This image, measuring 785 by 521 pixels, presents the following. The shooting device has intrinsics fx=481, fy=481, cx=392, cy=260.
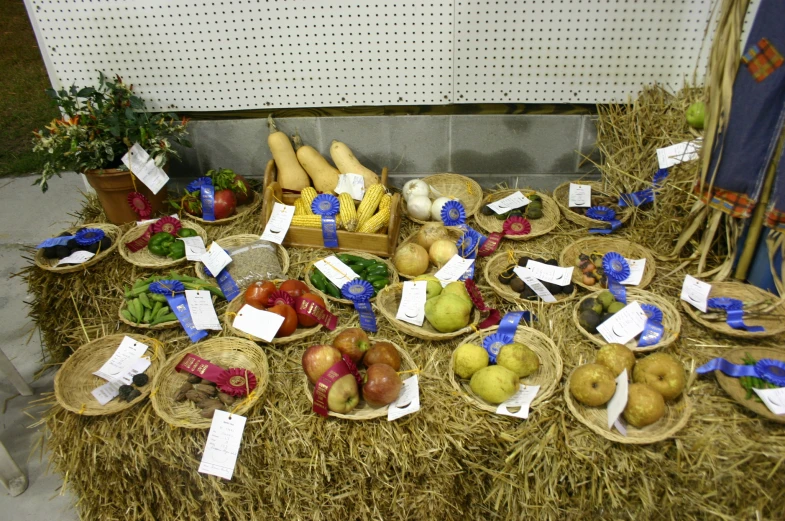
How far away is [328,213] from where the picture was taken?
9.00 feet

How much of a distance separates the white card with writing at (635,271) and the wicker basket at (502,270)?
0.29m

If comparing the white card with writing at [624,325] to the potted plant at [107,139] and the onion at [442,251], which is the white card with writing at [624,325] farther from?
the potted plant at [107,139]

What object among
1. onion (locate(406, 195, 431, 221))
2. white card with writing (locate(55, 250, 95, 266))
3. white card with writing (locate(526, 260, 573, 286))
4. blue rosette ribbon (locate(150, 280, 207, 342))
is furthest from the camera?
onion (locate(406, 195, 431, 221))

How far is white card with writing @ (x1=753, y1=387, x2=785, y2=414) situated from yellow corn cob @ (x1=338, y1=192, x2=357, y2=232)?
6.42 feet

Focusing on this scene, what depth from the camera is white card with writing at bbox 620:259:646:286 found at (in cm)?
243

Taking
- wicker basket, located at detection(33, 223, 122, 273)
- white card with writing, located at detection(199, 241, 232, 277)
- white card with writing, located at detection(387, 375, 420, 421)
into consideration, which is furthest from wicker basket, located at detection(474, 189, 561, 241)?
wicker basket, located at detection(33, 223, 122, 273)

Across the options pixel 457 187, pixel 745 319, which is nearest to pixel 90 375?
pixel 457 187

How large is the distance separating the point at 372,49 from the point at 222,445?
2.29 meters

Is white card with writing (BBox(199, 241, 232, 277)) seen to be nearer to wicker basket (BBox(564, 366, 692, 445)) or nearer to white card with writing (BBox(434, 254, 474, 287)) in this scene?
white card with writing (BBox(434, 254, 474, 287))

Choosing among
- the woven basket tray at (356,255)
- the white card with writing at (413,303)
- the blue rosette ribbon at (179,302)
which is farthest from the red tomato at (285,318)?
the white card with writing at (413,303)

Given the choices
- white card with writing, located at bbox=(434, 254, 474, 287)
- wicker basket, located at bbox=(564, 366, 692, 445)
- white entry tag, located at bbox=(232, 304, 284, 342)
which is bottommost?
wicker basket, located at bbox=(564, 366, 692, 445)

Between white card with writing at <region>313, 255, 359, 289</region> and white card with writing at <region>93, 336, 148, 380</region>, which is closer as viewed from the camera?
white card with writing at <region>93, 336, 148, 380</region>

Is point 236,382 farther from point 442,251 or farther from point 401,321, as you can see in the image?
point 442,251

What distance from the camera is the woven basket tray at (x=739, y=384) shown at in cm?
177
